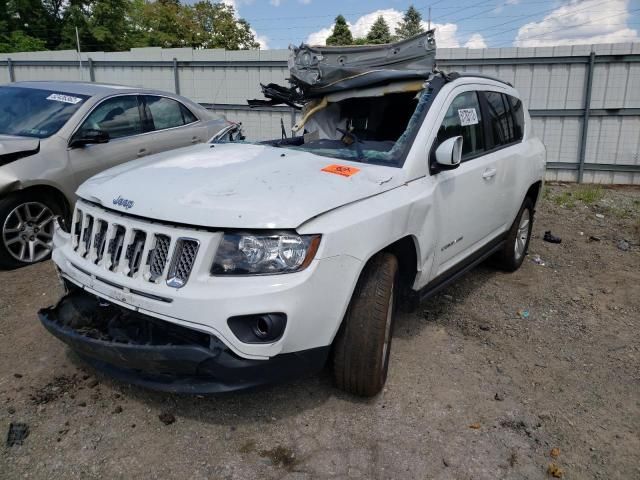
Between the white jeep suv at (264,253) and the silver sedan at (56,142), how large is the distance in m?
1.91

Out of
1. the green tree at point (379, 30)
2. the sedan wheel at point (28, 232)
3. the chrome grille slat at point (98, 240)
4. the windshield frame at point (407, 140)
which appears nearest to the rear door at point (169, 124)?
the sedan wheel at point (28, 232)

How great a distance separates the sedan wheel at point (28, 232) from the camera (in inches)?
187

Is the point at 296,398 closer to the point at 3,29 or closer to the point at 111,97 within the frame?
the point at 111,97

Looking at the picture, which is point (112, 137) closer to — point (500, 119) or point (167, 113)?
point (167, 113)

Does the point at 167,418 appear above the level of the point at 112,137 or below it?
below

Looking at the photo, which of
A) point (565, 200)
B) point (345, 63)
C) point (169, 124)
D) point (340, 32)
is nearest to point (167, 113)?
point (169, 124)

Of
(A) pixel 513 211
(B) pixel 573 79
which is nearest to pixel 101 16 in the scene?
(B) pixel 573 79

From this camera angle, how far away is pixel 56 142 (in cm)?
505

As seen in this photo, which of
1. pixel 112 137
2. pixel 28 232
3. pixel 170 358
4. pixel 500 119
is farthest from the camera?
pixel 112 137

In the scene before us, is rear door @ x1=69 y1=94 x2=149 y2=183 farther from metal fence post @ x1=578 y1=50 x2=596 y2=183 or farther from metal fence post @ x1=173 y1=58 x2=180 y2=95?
metal fence post @ x1=578 y1=50 x2=596 y2=183

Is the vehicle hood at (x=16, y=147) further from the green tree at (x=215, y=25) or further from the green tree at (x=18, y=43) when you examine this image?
the green tree at (x=215, y=25)

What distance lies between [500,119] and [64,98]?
13.9 feet

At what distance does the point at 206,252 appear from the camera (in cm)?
242

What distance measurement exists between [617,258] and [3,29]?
35.8m
